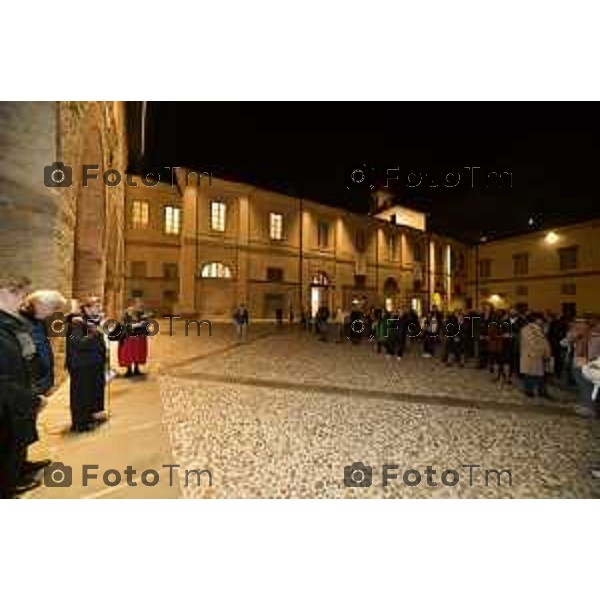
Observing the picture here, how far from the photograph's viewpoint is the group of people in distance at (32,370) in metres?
3.01

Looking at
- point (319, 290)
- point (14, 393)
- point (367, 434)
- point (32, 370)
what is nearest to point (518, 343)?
point (367, 434)

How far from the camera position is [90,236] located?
9102 millimetres

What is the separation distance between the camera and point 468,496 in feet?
10.7

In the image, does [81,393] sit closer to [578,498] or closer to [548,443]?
[578,498]

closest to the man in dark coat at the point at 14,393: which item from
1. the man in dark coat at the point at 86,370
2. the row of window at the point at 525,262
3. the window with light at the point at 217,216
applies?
the man in dark coat at the point at 86,370

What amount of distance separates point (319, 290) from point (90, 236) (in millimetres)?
18496

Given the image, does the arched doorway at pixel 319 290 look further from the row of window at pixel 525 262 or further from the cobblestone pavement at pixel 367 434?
the cobblestone pavement at pixel 367 434

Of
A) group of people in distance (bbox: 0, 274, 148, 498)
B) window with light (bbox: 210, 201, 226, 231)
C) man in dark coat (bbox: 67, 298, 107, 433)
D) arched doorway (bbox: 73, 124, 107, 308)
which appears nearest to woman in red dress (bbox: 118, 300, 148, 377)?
group of people in distance (bbox: 0, 274, 148, 498)

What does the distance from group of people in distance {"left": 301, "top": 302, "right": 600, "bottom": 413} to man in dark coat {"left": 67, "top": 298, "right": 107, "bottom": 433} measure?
5379mm

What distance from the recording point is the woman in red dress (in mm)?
7168

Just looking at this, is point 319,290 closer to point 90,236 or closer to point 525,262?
point 525,262

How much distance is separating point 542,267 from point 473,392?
76.2 ft

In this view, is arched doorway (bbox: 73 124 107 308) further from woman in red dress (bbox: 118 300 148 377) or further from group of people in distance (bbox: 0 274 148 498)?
group of people in distance (bbox: 0 274 148 498)

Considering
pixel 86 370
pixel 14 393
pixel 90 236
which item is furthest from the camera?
pixel 90 236
